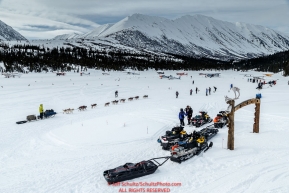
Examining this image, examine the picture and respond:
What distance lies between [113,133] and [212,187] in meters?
8.87

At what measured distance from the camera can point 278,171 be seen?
998 centimetres

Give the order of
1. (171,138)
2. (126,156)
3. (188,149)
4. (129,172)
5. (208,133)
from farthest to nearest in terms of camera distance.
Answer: (208,133) < (171,138) < (126,156) < (188,149) < (129,172)

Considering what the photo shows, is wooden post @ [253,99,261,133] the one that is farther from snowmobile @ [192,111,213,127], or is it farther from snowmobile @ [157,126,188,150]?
snowmobile @ [157,126,188,150]

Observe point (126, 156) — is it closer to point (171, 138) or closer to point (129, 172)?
point (129, 172)

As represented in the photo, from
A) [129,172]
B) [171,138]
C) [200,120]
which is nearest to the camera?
[129,172]

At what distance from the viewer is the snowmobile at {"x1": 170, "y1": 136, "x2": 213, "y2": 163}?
37.6ft

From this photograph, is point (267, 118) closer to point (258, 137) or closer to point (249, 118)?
point (249, 118)

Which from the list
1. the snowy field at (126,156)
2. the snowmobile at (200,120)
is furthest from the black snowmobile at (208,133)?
the snowmobile at (200,120)

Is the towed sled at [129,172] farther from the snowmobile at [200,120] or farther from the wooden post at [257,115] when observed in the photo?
the snowmobile at [200,120]

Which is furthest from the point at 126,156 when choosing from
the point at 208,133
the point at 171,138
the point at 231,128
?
the point at 208,133

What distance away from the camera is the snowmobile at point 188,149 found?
1147cm

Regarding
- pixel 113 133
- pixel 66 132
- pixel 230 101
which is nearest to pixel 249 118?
pixel 230 101

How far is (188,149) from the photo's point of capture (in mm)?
12109

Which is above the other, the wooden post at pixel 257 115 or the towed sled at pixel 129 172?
the wooden post at pixel 257 115
